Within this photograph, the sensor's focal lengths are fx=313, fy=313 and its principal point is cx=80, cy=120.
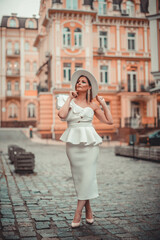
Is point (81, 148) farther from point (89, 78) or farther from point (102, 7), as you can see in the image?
point (102, 7)

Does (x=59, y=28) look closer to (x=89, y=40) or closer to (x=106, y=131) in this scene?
(x=89, y=40)

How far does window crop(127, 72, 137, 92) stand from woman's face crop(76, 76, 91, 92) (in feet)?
74.6

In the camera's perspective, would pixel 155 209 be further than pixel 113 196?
No

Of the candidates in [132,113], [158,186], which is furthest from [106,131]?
[158,186]

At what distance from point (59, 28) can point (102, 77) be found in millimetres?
5346

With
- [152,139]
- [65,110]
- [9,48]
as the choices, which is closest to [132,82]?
[152,139]

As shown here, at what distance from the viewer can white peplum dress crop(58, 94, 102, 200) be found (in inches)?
154

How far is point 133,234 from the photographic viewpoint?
3773 millimetres

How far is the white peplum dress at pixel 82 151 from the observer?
12.9 ft

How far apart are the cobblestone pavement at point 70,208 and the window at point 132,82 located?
19028 mm

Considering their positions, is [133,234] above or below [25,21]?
below

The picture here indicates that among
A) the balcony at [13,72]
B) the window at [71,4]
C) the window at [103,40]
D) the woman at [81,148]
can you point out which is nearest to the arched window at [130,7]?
the window at [103,40]

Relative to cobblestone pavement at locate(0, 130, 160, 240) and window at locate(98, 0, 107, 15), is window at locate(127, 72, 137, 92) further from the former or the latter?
cobblestone pavement at locate(0, 130, 160, 240)

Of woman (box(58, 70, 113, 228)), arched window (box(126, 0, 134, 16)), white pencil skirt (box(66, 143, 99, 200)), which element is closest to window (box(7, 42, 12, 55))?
arched window (box(126, 0, 134, 16))
